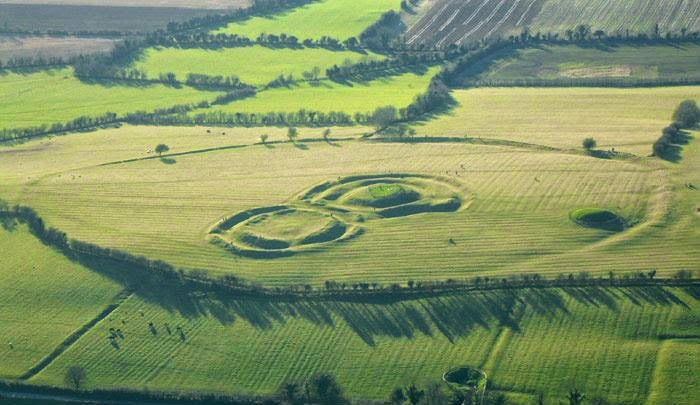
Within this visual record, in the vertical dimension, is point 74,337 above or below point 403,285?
below

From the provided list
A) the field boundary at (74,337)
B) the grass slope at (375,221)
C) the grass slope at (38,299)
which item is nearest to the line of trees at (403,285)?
the grass slope at (375,221)

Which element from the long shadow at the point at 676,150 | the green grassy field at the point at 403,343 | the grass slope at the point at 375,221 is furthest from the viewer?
the long shadow at the point at 676,150

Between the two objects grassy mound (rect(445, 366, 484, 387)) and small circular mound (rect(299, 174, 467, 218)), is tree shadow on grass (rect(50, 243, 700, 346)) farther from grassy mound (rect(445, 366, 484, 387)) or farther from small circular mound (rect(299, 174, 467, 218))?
small circular mound (rect(299, 174, 467, 218))

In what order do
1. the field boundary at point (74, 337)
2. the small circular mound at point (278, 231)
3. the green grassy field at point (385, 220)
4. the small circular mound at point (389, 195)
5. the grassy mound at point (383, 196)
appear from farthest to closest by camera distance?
the grassy mound at point (383, 196), the small circular mound at point (389, 195), the small circular mound at point (278, 231), the green grassy field at point (385, 220), the field boundary at point (74, 337)

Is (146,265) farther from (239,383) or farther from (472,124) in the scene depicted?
(472,124)

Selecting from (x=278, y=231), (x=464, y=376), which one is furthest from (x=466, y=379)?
(x=278, y=231)

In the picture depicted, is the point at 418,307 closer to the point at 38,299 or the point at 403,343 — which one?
the point at 403,343

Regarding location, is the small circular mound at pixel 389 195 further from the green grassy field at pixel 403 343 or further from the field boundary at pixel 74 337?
the field boundary at pixel 74 337

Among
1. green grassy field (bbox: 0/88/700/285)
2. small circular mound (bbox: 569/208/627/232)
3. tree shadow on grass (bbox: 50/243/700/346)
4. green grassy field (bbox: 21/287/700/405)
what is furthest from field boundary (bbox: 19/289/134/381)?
small circular mound (bbox: 569/208/627/232)
